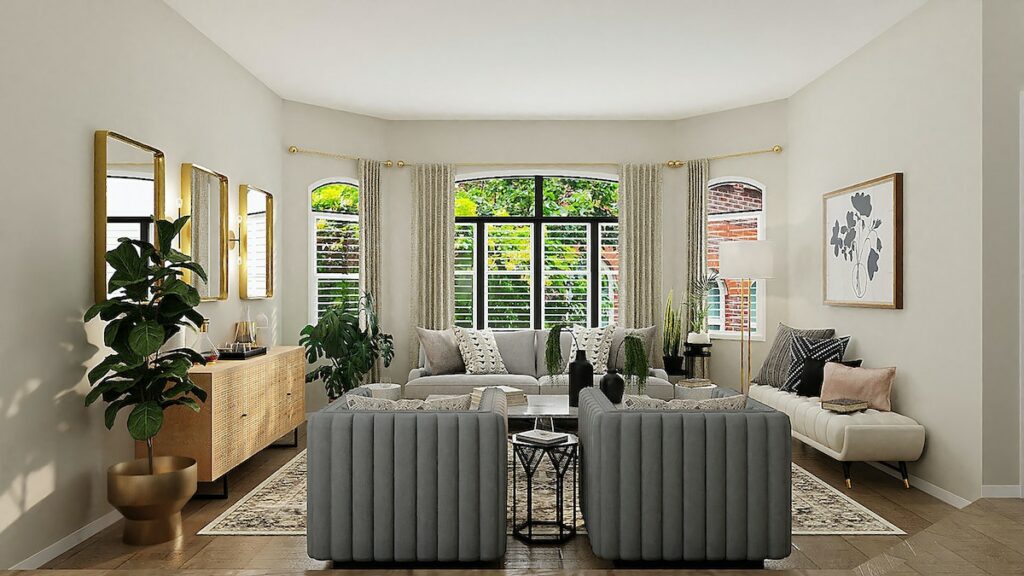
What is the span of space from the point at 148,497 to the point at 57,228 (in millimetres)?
1375

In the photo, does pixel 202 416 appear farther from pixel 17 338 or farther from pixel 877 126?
pixel 877 126

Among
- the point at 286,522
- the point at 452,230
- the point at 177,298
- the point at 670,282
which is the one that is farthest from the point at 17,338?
the point at 670,282

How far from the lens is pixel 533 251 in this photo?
809cm

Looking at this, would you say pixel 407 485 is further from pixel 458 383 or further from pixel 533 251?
pixel 533 251

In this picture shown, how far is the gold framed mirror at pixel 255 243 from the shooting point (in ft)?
20.2

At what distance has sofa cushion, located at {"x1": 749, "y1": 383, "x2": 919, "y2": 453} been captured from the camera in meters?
4.80

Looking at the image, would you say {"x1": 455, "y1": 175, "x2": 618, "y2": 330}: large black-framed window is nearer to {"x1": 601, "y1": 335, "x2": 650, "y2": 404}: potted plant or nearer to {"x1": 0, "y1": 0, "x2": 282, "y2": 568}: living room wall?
{"x1": 601, "y1": 335, "x2": 650, "y2": 404}: potted plant

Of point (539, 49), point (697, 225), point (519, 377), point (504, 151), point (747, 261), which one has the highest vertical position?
point (539, 49)

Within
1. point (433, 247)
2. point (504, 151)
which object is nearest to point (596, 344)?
point (433, 247)

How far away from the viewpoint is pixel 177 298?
13.0ft

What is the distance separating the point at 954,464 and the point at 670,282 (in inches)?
144

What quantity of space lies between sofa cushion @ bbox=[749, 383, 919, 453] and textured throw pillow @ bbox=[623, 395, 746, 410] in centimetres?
147

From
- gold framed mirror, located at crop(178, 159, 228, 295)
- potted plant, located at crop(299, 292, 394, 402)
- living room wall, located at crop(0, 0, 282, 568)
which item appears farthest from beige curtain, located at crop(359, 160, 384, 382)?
living room wall, located at crop(0, 0, 282, 568)

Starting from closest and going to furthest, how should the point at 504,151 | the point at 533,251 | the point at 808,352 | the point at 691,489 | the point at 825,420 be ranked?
the point at 691,489
the point at 825,420
the point at 808,352
the point at 504,151
the point at 533,251
